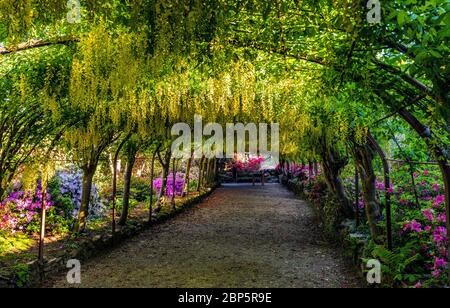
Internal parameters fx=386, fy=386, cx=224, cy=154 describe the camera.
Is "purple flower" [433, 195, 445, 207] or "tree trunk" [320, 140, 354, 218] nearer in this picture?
"purple flower" [433, 195, 445, 207]

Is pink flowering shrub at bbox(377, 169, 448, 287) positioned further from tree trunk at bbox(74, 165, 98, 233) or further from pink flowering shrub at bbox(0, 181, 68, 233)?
pink flowering shrub at bbox(0, 181, 68, 233)

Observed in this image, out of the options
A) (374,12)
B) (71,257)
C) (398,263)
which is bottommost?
(71,257)

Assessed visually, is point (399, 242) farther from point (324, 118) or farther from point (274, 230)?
point (274, 230)

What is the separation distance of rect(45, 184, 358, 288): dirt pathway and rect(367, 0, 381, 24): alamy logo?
3502 mm

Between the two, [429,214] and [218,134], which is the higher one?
[218,134]

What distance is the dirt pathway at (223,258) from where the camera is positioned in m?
5.04

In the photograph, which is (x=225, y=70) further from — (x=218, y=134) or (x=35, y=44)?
(x=218, y=134)

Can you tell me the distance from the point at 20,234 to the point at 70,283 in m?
2.02

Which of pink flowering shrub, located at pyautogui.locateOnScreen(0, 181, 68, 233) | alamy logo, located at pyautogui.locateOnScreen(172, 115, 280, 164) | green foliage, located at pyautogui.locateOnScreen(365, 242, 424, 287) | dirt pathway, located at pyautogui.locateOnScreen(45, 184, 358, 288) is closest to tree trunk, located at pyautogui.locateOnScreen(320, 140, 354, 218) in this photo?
dirt pathway, located at pyautogui.locateOnScreen(45, 184, 358, 288)

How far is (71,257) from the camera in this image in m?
5.61

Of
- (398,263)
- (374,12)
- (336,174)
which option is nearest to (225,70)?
(374,12)

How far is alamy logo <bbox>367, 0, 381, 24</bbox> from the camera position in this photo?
89.7 inches

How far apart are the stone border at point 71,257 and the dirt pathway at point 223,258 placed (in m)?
0.17

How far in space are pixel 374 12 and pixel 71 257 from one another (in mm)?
5111
